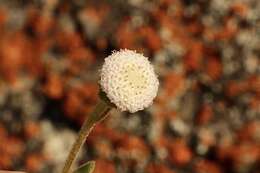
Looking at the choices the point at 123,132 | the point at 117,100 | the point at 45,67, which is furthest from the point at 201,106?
the point at 117,100

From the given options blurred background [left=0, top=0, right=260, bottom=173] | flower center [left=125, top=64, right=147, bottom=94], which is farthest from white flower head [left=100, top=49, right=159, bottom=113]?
blurred background [left=0, top=0, right=260, bottom=173]

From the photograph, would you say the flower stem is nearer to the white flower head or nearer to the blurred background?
the white flower head

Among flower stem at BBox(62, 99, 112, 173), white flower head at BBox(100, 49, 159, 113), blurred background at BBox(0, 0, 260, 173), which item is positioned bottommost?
flower stem at BBox(62, 99, 112, 173)

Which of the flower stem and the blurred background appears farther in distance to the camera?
the blurred background

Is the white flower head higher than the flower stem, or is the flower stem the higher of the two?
the white flower head

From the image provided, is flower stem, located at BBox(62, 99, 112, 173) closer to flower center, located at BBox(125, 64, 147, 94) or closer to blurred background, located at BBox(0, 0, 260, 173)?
flower center, located at BBox(125, 64, 147, 94)

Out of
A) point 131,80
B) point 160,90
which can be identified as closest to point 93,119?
point 131,80
